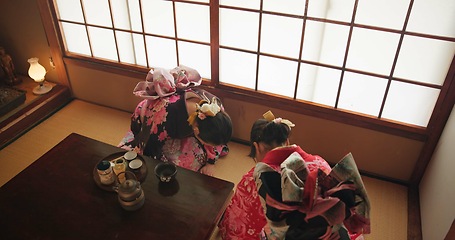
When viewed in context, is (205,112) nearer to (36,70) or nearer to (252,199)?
(252,199)

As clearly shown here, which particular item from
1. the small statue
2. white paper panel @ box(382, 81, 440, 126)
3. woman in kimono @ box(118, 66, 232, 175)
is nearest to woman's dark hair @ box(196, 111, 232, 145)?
woman in kimono @ box(118, 66, 232, 175)

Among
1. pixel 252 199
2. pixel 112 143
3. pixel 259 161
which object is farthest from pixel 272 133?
pixel 112 143

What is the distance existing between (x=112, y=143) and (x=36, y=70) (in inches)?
46.7

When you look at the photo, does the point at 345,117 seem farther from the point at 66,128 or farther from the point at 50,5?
the point at 50,5

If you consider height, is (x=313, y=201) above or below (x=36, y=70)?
above

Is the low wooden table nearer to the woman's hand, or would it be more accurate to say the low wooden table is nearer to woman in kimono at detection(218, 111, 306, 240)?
woman in kimono at detection(218, 111, 306, 240)

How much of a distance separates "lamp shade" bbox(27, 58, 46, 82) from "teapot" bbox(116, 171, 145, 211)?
89.2 inches

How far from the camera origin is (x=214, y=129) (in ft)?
7.55

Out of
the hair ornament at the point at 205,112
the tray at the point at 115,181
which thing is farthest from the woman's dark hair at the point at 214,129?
the tray at the point at 115,181

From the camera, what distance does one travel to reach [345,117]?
112 inches

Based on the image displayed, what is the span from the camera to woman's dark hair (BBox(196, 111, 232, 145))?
7.57 ft

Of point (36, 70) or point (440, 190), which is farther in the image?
point (36, 70)

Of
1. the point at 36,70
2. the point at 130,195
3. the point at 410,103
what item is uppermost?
the point at 410,103

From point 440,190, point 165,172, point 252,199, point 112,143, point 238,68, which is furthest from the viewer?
point 112,143
